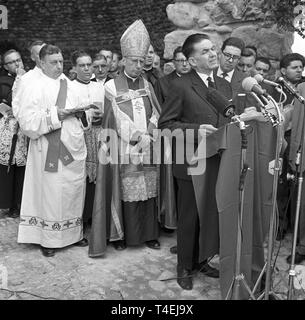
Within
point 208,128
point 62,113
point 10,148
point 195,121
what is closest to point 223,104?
point 208,128

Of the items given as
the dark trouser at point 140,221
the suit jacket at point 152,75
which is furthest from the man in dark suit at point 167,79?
the dark trouser at point 140,221

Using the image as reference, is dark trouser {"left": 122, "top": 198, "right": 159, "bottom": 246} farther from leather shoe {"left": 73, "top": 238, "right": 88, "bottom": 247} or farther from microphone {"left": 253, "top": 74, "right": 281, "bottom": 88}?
microphone {"left": 253, "top": 74, "right": 281, "bottom": 88}

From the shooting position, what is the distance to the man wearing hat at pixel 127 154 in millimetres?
3910

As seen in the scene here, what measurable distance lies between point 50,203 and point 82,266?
0.62 m

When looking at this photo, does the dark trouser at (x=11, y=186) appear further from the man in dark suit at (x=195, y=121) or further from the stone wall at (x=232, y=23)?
the stone wall at (x=232, y=23)

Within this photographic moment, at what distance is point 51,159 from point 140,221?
3.15 feet

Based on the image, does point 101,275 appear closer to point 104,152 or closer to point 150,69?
point 104,152

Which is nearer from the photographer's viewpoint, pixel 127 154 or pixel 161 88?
pixel 127 154

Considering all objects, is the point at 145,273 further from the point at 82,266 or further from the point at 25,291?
the point at 25,291

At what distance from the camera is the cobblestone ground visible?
3.27 m

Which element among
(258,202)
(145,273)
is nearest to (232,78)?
(258,202)

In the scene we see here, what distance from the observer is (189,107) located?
10.4 feet

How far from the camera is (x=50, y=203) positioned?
393 centimetres

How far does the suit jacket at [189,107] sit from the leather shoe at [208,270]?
77 cm
